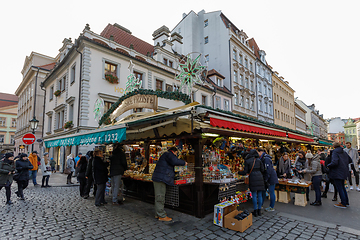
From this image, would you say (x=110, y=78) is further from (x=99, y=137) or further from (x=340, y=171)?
(x=340, y=171)

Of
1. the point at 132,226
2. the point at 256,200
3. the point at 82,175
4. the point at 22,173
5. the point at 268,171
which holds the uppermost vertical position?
the point at 268,171

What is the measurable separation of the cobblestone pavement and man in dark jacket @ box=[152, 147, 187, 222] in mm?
251

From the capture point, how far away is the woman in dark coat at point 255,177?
5.37 meters

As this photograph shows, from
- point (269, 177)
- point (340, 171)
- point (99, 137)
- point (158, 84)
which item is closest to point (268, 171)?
point (269, 177)

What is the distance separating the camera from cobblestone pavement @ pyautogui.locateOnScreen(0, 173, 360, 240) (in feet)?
14.0

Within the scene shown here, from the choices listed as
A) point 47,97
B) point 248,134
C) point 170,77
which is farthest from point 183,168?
point 47,97

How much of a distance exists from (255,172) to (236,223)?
4.89ft

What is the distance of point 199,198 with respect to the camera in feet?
17.6

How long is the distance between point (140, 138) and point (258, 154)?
168 inches

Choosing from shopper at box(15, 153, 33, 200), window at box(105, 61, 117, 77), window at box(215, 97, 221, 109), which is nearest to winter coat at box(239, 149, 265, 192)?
shopper at box(15, 153, 33, 200)

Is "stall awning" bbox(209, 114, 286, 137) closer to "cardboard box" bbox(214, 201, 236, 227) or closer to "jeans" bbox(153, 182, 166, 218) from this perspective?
"cardboard box" bbox(214, 201, 236, 227)

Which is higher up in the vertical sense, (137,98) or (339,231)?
(137,98)

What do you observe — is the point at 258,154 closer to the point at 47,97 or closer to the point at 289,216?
the point at 289,216

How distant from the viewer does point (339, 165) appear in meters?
6.12
